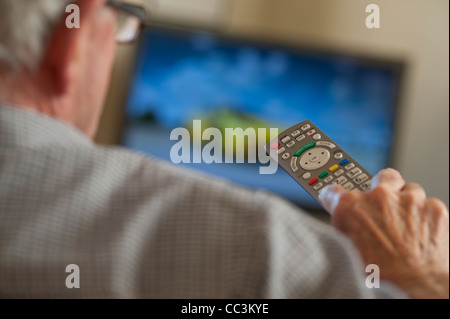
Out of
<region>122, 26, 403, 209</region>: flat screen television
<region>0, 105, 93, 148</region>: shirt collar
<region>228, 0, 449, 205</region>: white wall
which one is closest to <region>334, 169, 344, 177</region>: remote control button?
<region>0, 105, 93, 148</region>: shirt collar

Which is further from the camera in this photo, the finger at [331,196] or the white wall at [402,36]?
the white wall at [402,36]

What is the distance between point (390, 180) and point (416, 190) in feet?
0.06

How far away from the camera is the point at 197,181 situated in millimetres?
428

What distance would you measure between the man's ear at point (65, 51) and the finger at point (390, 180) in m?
0.24

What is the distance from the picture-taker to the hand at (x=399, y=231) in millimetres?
429

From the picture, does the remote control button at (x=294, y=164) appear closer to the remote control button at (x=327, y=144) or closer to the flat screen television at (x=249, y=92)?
the remote control button at (x=327, y=144)

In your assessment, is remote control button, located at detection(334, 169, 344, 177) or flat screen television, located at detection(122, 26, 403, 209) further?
flat screen television, located at detection(122, 26, 403, 209)

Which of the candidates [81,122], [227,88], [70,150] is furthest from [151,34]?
[70,150]

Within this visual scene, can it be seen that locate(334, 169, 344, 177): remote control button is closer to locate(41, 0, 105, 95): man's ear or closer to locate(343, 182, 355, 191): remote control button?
locate(343, 182, 355, 191): remote control button

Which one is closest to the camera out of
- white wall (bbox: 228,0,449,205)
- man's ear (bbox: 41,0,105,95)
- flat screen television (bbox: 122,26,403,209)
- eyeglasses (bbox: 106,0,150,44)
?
man's ear (bbox: 41,0,105,95)

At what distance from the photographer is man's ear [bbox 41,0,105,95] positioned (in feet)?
1.65

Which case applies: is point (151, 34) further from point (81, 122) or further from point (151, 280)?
point (151, 280)

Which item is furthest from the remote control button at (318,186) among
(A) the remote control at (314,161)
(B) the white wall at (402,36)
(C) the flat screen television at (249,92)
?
(B) the white wall at (402,36)
